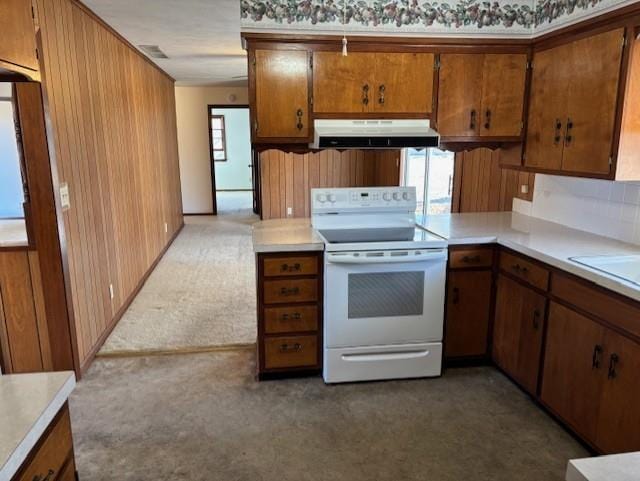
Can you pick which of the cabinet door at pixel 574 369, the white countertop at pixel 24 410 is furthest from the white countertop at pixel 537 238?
the white countertop at pixel 24 410

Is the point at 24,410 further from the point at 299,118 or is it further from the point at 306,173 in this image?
the point at 306,173

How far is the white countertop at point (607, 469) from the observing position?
78 cm

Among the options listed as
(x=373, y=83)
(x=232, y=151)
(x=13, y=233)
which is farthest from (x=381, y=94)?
(x=232, y=151)

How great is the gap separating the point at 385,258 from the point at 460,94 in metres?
1.27

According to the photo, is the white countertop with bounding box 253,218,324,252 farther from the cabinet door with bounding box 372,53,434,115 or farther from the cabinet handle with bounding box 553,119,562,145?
the cabinet handle with bounding box 553,119,562,145

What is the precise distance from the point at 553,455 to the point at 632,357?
662 millimetres

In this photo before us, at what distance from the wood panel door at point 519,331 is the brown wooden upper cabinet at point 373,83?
1.30m

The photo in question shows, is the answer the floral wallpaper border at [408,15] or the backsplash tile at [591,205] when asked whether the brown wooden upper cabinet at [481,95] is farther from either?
the backsplash tile at [591,205]

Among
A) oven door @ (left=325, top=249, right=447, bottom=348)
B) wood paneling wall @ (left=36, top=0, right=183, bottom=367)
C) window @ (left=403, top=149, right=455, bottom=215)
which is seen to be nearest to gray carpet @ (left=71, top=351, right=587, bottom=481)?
oven door @ (left=325, top=249, right=447, bottom=348)

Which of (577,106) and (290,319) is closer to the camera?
(577,106)

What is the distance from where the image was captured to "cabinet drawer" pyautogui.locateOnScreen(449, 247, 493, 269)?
2963 millimetres

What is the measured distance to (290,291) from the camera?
2896 mm

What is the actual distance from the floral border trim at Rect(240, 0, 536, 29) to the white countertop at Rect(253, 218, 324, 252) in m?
1.29

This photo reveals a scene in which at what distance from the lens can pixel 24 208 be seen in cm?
268
